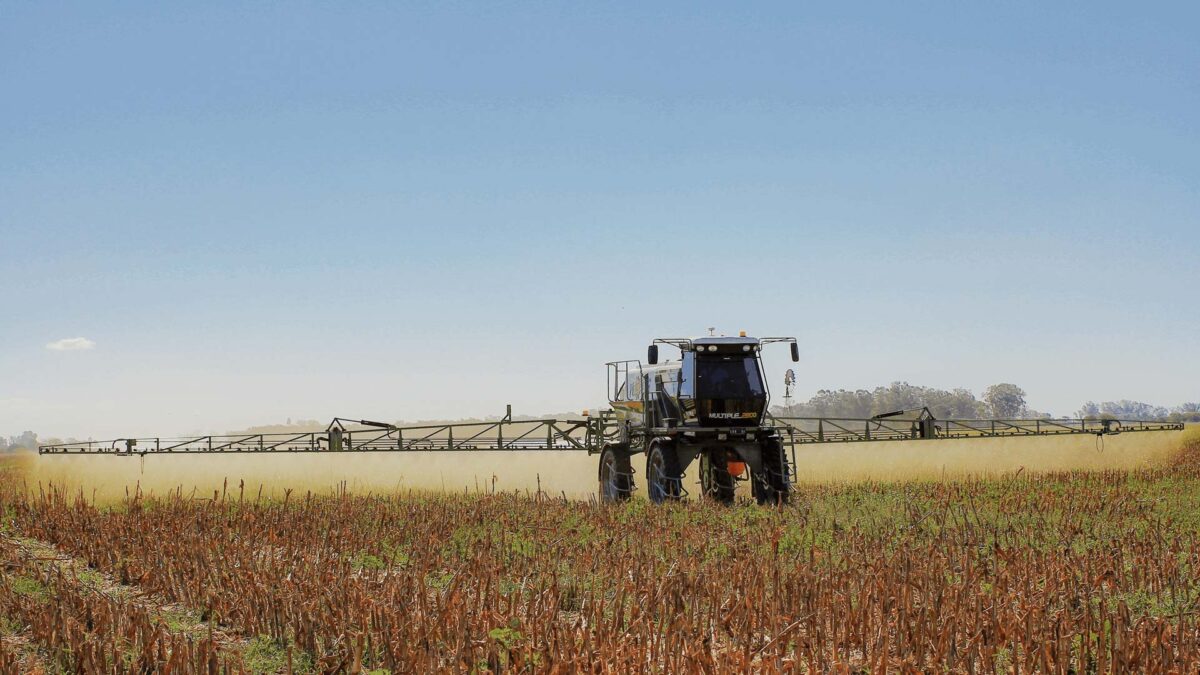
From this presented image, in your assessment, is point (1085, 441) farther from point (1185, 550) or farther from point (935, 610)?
point (935, 610)

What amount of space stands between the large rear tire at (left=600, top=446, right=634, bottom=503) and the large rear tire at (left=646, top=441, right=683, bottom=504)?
1.56m

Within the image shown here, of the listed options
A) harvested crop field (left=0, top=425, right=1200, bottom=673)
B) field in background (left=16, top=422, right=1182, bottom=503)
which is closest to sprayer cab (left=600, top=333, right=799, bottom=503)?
harvested crop field (left=0, top=425, right=1200, bottom=673)

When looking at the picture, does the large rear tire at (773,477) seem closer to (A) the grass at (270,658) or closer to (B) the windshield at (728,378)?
(B) the windshield at (728,378)

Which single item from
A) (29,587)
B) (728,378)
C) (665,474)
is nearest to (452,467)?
(665,474)

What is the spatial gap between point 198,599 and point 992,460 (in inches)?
883

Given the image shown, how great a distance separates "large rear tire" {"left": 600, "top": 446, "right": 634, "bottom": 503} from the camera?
58.7ft

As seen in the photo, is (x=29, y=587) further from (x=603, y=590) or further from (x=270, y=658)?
(x=603, y=590)

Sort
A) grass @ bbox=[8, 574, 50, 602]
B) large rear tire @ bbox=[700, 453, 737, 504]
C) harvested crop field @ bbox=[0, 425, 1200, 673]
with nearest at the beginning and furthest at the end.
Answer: harvested crop field @ bbox=[0, 425, 1200, 673] < grass @ bbox=[8, 574, 50, 602] < large rear tire @ bbox=[700, 453, 737, 504]

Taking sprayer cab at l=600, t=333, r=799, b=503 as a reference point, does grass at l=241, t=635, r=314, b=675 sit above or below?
below

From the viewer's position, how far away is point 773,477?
53.9ft

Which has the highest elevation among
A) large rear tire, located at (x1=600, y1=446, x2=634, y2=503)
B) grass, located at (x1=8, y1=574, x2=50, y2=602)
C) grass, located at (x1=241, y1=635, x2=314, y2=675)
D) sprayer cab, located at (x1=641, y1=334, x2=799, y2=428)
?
sprayer cab, located at (x1=641, y1=334, x2=799, y2=428)

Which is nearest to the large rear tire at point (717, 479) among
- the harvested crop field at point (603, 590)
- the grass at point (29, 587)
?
A: the harvested crop field at point (603, 590)

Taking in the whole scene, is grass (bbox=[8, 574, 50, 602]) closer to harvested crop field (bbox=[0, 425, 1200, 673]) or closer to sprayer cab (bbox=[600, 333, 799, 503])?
harvested crop field (bbox=[0, 425, 1200, 673])

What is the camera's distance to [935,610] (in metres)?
6.58
